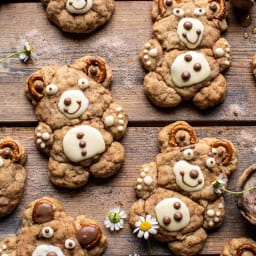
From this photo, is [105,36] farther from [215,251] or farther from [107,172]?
[215,251]

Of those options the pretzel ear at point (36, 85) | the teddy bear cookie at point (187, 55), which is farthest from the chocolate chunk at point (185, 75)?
the pretzel ear at point (36, 85)

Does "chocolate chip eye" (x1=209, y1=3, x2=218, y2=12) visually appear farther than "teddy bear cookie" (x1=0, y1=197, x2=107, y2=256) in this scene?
Yes

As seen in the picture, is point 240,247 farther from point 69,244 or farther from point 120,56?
point 120,56

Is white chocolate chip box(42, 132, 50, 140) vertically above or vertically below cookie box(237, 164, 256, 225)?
above

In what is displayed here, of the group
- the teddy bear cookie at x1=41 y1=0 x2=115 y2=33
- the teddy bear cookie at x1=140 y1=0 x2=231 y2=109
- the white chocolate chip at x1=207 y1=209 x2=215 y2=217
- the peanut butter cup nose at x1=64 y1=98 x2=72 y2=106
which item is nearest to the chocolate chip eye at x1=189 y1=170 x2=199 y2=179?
the white chocolate chip at x1=207 y1=209 x2=215 y2=217

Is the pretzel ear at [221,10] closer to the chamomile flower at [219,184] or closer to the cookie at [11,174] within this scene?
the chamomile flower at [219,184]

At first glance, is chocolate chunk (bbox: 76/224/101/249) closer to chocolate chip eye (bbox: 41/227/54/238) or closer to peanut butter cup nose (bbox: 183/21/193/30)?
chocolate chip eye (bbox: 41/227/54/238)
